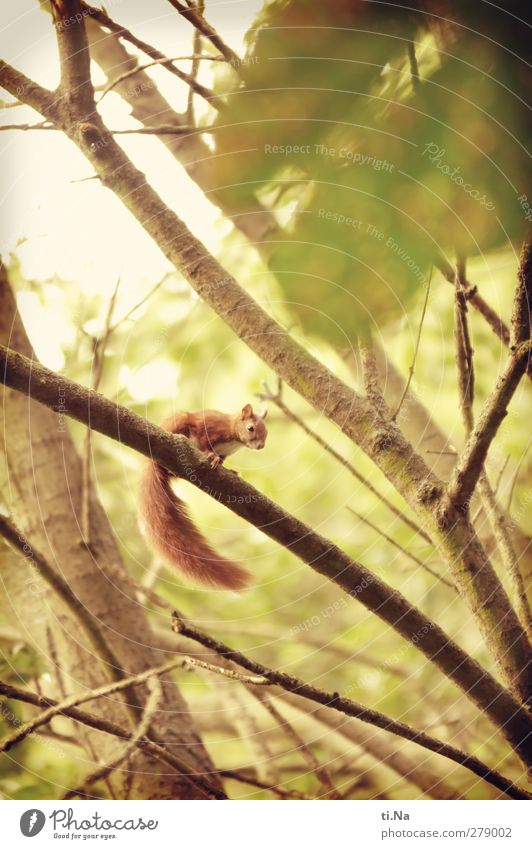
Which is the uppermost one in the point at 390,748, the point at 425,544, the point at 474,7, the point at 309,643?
the point at 474,7

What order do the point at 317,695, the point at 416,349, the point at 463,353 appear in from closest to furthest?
the point at 317,695 → the point at 463,353 → the point at 416,349

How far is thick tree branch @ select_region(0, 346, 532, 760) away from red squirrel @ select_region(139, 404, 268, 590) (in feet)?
0.61

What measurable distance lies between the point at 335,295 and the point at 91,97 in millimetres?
452

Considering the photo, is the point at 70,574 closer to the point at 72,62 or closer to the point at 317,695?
the point at 317,695

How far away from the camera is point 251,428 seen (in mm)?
1061

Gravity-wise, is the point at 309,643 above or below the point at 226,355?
below

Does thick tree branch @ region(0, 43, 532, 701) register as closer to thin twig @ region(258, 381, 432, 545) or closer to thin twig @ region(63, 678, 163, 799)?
thin twig @ region(258, 381, 432, 545)

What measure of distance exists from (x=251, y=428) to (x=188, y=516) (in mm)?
158

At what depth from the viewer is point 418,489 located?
0.96m

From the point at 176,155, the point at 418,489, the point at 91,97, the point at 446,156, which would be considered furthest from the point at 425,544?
the point at 91,97

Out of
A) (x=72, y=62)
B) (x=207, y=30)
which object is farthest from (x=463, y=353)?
(x=72, y=62)
